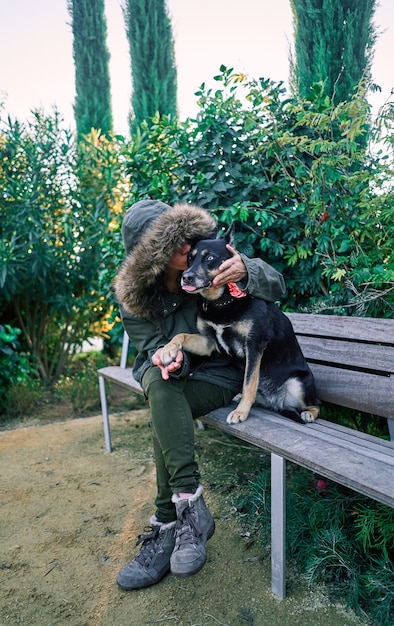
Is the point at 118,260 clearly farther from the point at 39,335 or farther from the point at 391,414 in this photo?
the point at 391,414

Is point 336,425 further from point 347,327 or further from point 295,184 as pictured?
point 295,184

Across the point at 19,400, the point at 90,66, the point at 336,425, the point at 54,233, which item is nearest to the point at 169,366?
the point at 336,425

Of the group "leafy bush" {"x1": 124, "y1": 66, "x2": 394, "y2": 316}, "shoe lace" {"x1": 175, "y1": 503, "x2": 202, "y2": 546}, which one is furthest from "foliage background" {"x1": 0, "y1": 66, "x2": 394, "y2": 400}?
"shoe lace" {"x1": 175, "y1": 503, "x2": 202, "y2": 546}

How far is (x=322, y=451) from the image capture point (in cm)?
181

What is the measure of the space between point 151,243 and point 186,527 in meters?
1.31

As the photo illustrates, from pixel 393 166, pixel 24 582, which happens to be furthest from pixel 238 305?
pixel 24 582

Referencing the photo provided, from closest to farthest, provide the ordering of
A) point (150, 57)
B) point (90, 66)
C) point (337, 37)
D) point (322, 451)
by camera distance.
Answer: point (322, 451) < point (337, 37) < point (150, 57) < point (90, 66)

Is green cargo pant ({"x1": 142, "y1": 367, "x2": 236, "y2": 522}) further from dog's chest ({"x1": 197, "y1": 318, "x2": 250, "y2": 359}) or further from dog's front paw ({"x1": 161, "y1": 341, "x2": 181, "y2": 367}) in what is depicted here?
dog's chest ({"x1": 197, "y1": 318, "x2": 250, "y2": 359})

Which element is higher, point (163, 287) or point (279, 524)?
point (163, 287)

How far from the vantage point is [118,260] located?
4371 mm

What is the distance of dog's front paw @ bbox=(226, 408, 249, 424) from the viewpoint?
88.1 inches

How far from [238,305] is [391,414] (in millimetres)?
889

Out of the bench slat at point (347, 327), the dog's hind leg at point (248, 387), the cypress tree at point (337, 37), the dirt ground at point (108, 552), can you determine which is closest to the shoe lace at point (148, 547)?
the dirt ground at point (108, 552)

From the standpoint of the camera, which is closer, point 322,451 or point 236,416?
point 322,451
